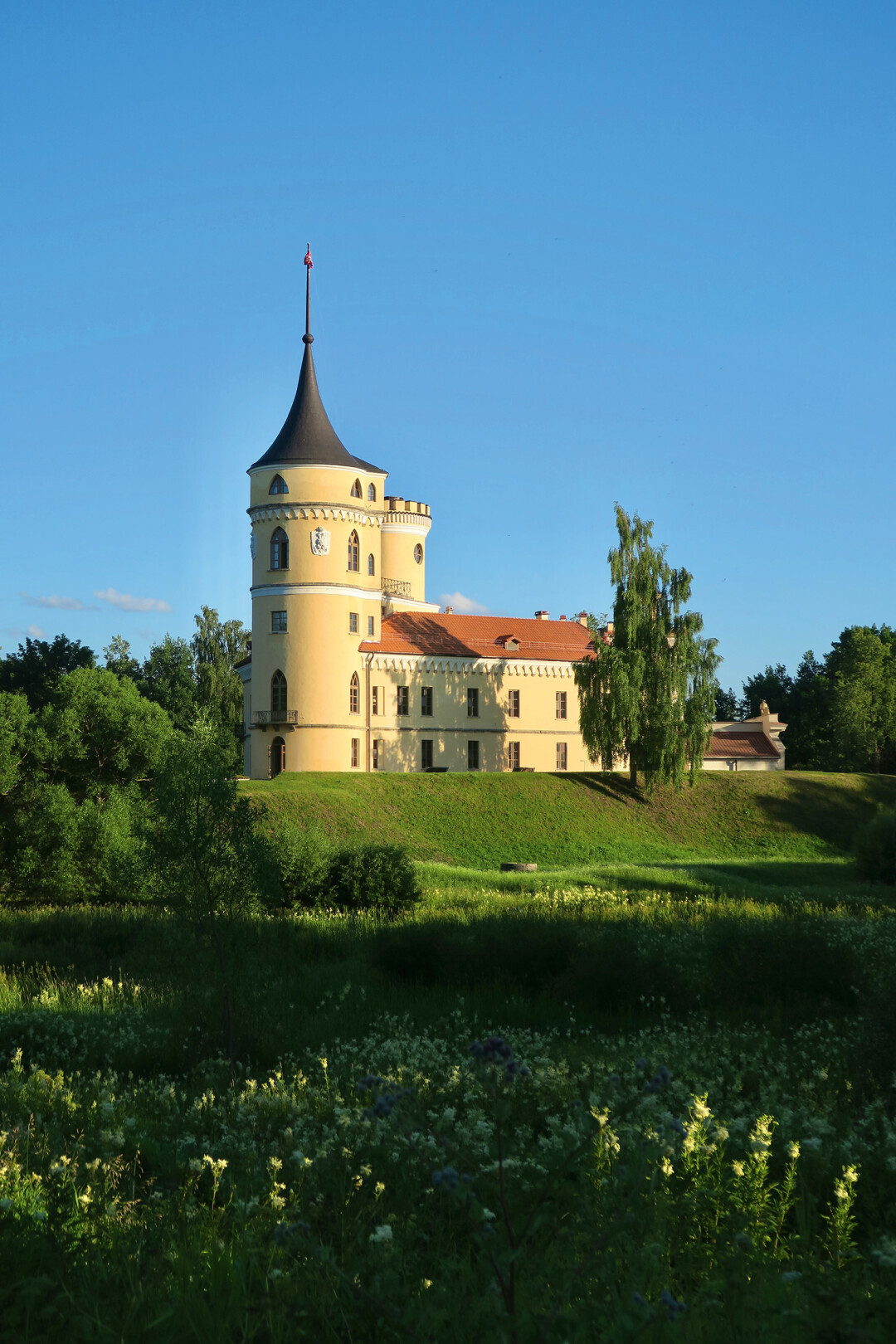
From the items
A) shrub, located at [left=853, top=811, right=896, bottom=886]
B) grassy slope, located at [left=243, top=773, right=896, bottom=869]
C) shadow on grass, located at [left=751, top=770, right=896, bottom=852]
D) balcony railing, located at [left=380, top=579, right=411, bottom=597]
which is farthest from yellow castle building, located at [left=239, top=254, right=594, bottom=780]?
shrub, located at [left=853, top=811, right=896, bottom=886]

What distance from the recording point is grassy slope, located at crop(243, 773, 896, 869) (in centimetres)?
4525

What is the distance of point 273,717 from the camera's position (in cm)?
5322

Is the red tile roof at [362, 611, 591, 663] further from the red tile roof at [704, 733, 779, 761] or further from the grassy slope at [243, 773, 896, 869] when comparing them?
the red tile roof at [704, 733, 779, 761]

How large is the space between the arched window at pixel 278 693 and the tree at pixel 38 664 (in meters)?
9.53

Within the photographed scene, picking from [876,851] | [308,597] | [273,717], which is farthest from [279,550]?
[876,851]

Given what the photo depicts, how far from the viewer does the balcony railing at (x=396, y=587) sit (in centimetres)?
6638

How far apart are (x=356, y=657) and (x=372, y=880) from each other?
27.3m

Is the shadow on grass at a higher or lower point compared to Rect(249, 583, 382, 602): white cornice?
lower

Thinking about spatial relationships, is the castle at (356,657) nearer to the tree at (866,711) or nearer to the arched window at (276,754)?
the arched window at (276,754)

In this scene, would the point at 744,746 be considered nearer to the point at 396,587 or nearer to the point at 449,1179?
the point at 396,587

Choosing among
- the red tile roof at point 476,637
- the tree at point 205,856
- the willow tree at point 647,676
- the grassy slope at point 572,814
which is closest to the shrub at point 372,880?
the grassy slope at point 572,814

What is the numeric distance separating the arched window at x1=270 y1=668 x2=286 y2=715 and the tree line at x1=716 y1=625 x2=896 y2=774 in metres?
36.7

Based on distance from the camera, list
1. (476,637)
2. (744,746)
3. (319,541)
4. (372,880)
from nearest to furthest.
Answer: (372,880)
(319,541)
(476,637)
(744,746)

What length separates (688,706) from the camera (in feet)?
Result: 166
